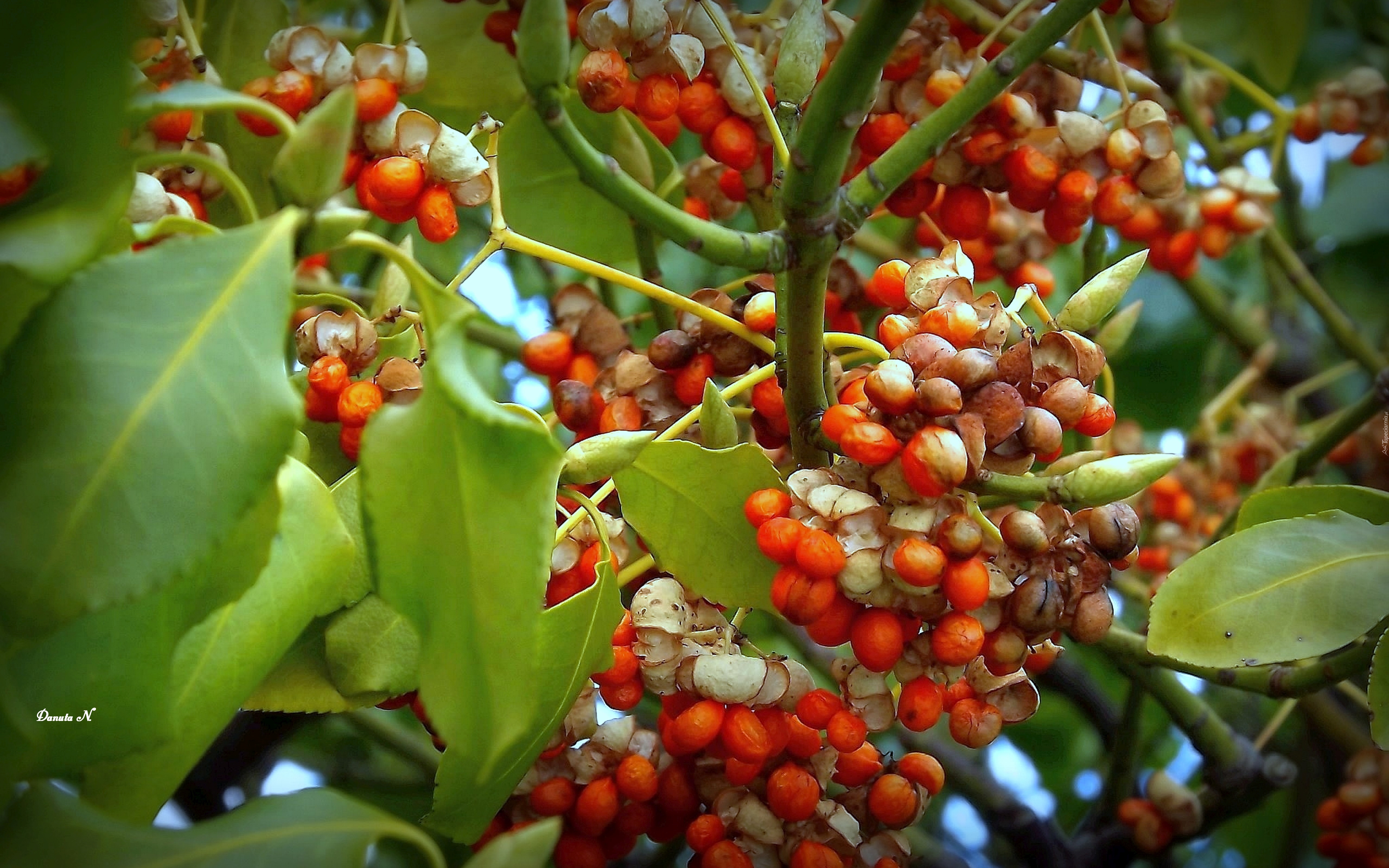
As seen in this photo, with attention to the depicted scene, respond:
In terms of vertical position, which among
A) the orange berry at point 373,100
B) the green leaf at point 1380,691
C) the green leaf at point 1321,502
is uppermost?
the orange berry at point 373,100

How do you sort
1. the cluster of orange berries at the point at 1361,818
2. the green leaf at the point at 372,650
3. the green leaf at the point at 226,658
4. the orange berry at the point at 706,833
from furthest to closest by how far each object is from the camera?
the cluster of orange berries at the point at 1361,818, the orange berry at the point at 706,833, the green leaf at the point at 372,650, the green leaf at the point at 226,658

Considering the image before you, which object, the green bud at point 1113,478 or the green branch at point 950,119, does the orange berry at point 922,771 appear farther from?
the green branch at point 950,119

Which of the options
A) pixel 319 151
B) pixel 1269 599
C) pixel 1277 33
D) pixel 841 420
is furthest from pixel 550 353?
pixel 1277 33

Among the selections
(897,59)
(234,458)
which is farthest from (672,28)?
(234,458)

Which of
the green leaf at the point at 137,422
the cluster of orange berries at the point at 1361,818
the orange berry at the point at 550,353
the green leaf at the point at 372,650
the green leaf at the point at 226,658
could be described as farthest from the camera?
the cluster of orange berries at the point at 1361,818

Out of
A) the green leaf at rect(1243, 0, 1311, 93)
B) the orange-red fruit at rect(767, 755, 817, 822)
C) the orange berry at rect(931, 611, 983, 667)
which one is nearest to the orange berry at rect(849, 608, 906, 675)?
the orange berry at rect(931, 611, 983, 667)

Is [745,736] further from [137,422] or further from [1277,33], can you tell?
[1277,33]

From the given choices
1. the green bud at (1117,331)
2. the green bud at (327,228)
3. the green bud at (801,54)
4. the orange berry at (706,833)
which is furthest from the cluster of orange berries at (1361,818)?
the green bud at (327,228)
